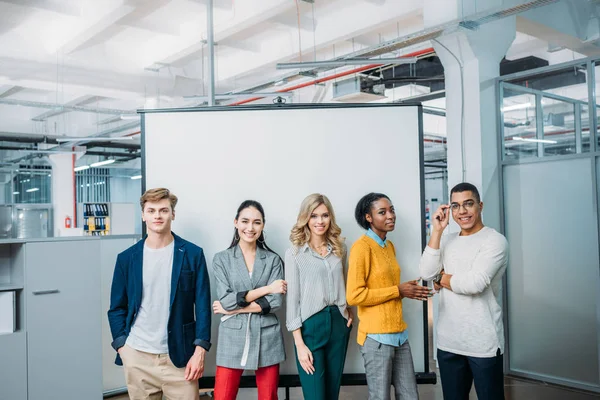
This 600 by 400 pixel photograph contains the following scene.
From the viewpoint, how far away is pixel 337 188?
268 centimetres

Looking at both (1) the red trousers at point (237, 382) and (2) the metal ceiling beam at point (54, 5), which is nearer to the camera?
(1) the red trousers at point (237, 382)

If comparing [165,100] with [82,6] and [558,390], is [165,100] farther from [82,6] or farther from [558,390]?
[558,390]

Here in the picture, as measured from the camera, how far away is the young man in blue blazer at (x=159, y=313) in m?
2.33

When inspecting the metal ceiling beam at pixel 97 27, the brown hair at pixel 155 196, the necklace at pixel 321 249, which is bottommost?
the necklace at pixel 321 249

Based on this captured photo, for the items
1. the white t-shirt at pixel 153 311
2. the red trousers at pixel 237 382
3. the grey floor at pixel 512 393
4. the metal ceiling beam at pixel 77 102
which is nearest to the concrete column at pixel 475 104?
the grey floor at pixel 512 393

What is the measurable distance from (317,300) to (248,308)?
319 mm

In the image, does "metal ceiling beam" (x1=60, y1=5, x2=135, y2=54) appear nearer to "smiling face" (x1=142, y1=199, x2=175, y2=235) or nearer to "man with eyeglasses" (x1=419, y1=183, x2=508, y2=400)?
"smiling face" (x1=142, y1=199, x2=175, y2=235)

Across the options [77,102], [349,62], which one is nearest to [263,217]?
[349,62]

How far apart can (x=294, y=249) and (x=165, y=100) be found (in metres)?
6.14

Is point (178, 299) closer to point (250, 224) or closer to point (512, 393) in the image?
point (250, 224)

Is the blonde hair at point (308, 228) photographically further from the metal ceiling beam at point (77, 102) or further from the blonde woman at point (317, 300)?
the metal ceiling beam at point (77, 102)

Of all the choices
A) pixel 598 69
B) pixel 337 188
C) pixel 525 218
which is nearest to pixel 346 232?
pixel 337 188

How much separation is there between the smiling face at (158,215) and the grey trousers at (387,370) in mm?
1072

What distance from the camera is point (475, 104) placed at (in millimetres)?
4738
